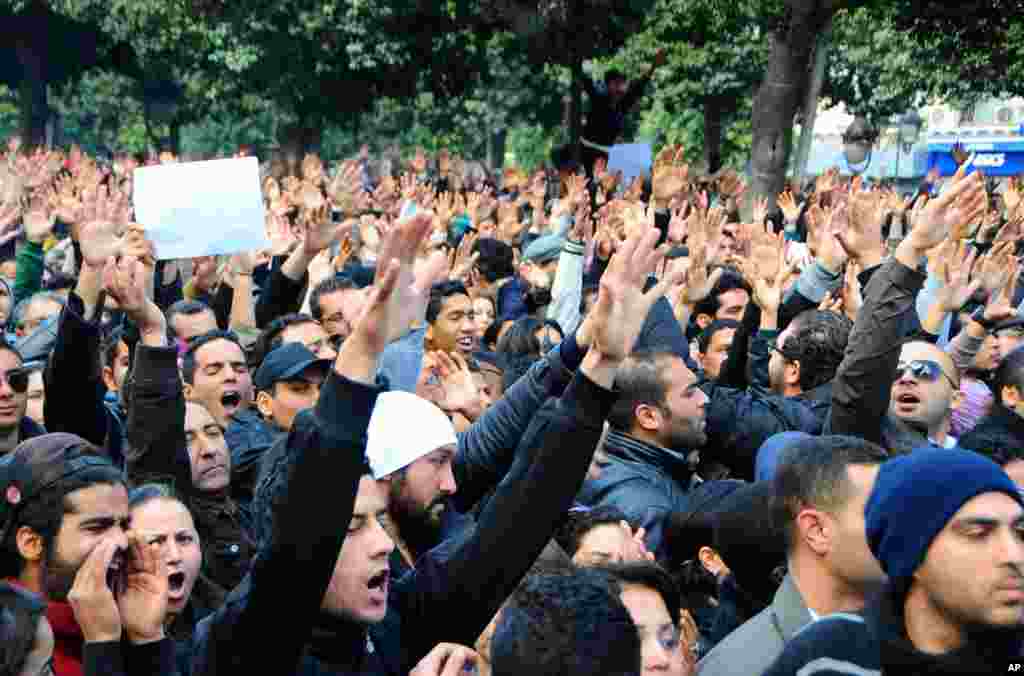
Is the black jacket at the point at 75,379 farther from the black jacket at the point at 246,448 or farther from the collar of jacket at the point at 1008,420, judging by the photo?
the collar of jacket at the point at 1008,420

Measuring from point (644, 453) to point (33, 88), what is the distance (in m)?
29.7

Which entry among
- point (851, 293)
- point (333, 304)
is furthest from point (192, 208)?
point (851, 293)

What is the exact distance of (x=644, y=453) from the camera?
198 inches

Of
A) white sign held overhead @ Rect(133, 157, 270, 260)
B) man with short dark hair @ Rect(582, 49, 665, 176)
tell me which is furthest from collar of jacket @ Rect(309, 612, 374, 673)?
man with short dark hair @ Rect(582, 49, 665, 176)

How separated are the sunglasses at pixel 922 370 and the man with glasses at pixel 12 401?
119 inches

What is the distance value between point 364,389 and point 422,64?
24.2m

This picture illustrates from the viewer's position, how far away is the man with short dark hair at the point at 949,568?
2.71 m

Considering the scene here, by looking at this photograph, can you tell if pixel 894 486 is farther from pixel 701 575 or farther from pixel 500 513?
pixel 701 575

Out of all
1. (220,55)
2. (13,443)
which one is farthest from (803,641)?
(220,55)

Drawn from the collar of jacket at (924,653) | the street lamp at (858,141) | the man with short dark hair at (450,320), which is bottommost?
the street lamp at (858,141)

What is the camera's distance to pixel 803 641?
226 centimetres

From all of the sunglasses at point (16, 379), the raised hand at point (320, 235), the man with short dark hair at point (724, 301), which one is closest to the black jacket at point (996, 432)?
the man with short dark hair at point (724, 301)

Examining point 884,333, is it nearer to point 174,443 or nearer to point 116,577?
point 174,443

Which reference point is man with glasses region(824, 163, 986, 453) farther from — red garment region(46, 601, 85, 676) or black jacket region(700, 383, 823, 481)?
red garment region(46, 601, 85, 676)
